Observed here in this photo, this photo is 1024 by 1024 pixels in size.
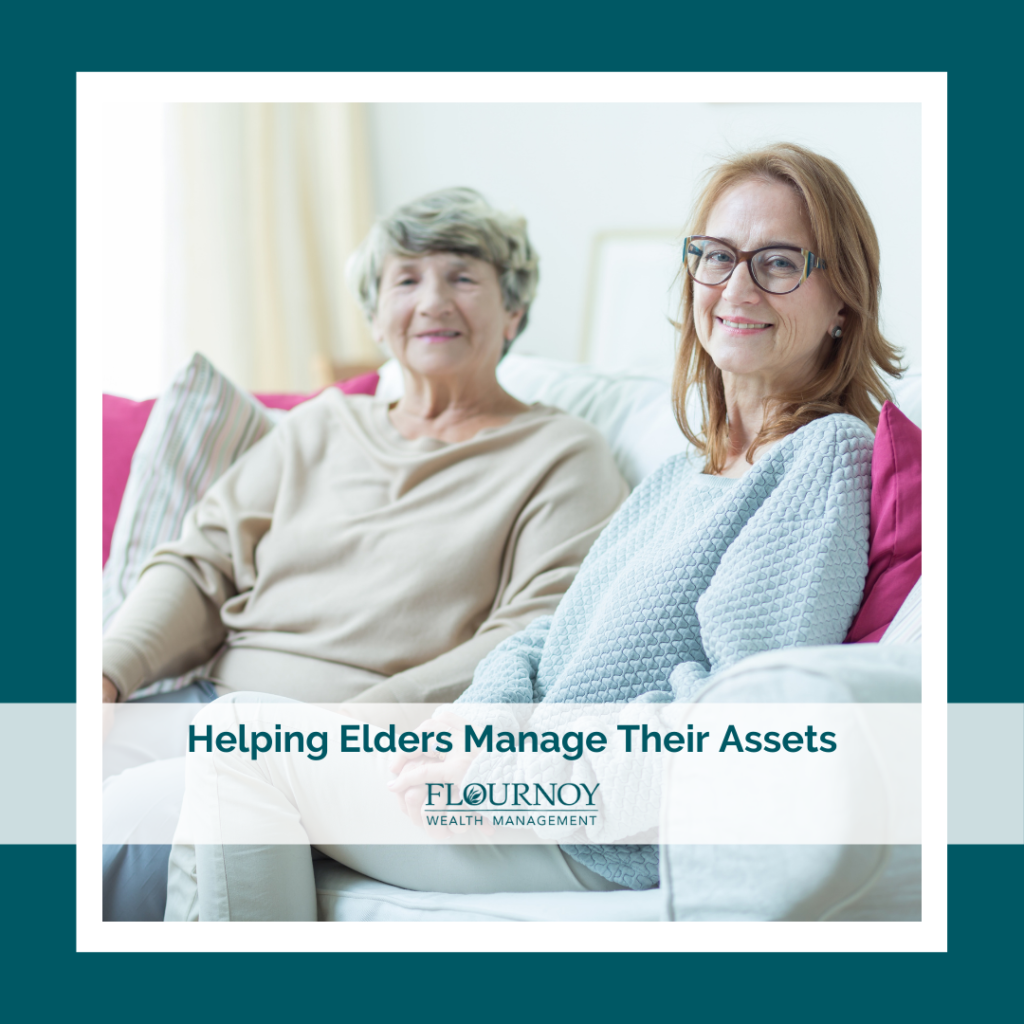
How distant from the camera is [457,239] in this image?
1438 millimetres

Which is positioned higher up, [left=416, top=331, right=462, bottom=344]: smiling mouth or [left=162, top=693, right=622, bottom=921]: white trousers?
[left=416, top=331, right=462, bottom=344]: smiling mouth

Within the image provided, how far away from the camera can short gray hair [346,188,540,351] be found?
1439mm

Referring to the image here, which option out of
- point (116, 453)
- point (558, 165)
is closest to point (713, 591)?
point (116, 453)

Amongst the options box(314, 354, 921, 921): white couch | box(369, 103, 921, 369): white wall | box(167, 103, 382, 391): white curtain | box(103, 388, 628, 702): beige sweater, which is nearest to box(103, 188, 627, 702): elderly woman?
box(103, 388, 628, 702): beige sweater

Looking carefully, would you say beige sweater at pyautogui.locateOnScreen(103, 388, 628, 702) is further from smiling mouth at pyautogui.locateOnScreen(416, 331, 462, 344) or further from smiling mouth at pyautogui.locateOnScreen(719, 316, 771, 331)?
smiling mouth at pyautogui.locateOnScreen(719, 316, 771, 331)

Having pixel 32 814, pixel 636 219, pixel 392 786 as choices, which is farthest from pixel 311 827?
pixel 636 219

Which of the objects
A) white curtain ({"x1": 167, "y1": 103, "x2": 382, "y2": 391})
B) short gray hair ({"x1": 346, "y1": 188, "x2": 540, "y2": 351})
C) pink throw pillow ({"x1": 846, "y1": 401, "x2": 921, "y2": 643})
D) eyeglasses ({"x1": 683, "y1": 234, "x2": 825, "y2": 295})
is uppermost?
white curtain ({"x1": 167, "y1": 103, "x2": 382, "y2": 391})

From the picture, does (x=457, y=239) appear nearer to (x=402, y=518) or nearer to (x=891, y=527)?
(x=402, y=518)

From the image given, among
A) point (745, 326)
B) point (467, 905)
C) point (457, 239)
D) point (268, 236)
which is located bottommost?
point (467, 905)

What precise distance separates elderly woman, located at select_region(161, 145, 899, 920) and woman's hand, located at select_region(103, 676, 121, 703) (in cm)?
40

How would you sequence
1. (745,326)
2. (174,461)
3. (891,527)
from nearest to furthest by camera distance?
(891,527) → (745,326) → (174,461)

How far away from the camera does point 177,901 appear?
0.94 m

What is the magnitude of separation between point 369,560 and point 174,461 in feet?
1.42

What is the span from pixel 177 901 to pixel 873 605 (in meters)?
0.69
